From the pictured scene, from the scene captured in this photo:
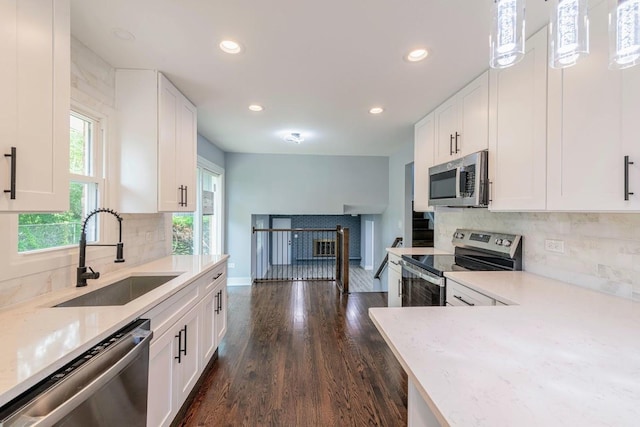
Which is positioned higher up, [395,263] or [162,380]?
[395,263]

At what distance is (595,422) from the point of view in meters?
0.59

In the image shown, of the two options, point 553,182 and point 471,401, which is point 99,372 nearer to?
point 471,401

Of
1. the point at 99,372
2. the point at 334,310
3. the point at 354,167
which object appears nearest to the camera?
the point at 99,372

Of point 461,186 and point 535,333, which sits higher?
point 461,186

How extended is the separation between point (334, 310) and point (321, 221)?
19.1 ft

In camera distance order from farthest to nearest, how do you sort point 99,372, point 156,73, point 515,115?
1. point 156,73
2. point 515,115
3. point 99,372

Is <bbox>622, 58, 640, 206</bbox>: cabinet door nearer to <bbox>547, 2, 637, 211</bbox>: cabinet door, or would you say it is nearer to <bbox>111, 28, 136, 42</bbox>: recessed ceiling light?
<bbox>547, 2, 637, 211</bbox>: cabinet door

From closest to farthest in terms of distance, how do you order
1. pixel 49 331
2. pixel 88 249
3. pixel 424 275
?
pixel 49 331, pixel 88 249, pixel 424 275

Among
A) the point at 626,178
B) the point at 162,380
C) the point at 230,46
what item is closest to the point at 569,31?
the point at 626,178

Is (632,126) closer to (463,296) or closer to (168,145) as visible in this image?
(463,296)

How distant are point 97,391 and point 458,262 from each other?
2.53 meters

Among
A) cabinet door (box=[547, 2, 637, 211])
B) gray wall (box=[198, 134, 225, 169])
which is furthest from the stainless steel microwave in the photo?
gray wall (box=[198, 134, 225, 169])

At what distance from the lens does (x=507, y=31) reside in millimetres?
1025

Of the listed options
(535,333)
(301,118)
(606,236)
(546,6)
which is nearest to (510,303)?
(535,333)
